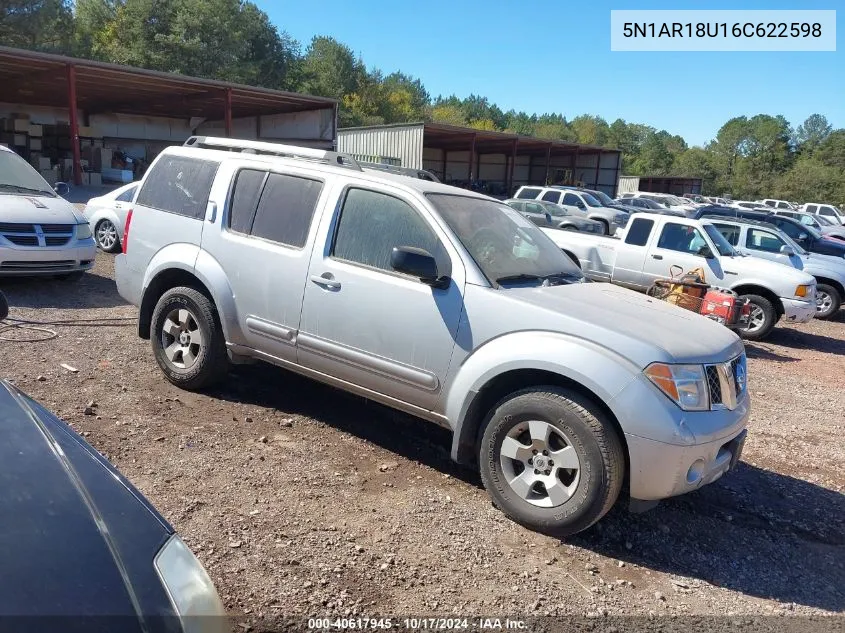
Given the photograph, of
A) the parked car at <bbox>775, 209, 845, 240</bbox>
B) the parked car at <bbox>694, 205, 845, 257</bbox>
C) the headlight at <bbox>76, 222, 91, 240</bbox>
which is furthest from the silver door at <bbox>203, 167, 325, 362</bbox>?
the parked car at <bbox>775, 209, 845, 240</bbox>

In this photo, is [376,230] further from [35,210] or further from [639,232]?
[639,232]

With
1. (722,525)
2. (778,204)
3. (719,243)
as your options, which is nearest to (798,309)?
(719,243)

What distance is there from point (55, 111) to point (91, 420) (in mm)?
33478

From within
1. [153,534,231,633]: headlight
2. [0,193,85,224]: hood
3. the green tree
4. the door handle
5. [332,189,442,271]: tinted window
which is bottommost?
[153,534,231,633]: headlight

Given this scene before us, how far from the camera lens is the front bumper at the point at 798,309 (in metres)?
9.92

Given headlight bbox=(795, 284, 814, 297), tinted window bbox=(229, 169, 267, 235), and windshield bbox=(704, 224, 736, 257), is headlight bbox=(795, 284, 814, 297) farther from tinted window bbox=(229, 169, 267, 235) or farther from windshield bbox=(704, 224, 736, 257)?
tinted window bbox=(229, 169, 267, 235)

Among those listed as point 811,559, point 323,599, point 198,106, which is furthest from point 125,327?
point 198,106

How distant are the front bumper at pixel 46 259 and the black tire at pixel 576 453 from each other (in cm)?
687

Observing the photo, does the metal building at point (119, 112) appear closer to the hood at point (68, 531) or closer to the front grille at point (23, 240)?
the front grille at point (23, 240)

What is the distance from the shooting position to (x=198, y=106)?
30062mm

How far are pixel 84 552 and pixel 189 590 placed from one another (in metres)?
0.29

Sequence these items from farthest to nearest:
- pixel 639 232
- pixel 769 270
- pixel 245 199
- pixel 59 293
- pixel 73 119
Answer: pixel 73 119, pixel 639 232, pixel 769 270, pixel 59 293, pixel 245 199

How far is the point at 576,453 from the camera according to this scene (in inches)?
135

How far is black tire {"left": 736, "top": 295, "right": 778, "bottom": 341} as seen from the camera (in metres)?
10.1
